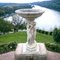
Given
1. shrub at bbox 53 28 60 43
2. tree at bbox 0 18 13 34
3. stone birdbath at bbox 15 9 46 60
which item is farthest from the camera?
tree at bbox 0 18 13 34

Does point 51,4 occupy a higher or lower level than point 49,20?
higher

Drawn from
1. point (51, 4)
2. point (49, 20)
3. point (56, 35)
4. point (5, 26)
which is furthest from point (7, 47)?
point (51, 4)

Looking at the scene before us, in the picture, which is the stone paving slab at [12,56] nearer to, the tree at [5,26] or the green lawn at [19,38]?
the green lawn at [19,38]

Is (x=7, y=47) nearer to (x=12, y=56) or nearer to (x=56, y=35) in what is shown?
(x=12, y=56)

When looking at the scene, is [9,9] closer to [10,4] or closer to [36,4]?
[10,4]

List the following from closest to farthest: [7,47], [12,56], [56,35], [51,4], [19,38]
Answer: [12,56] < [7,47] < [56,35] < [19,38] < [51,4]

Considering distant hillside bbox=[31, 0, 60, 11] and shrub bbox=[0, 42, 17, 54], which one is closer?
shrub bbox=[0, 42, 17, 54]

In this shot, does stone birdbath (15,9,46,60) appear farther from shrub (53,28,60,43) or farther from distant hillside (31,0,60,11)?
distant hillside (31,0,60,11)

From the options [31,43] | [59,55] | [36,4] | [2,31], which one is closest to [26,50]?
[31,43]

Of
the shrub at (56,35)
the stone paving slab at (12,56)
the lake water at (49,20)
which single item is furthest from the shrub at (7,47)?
the lake water at (49,20)

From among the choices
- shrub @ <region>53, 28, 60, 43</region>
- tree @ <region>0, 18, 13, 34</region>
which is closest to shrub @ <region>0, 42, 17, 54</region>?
shrub @ <region>53, 28, 60, 43</region>

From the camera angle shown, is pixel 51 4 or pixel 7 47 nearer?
pixel 7 47

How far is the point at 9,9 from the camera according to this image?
1191cm

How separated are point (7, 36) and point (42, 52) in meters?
4.33
